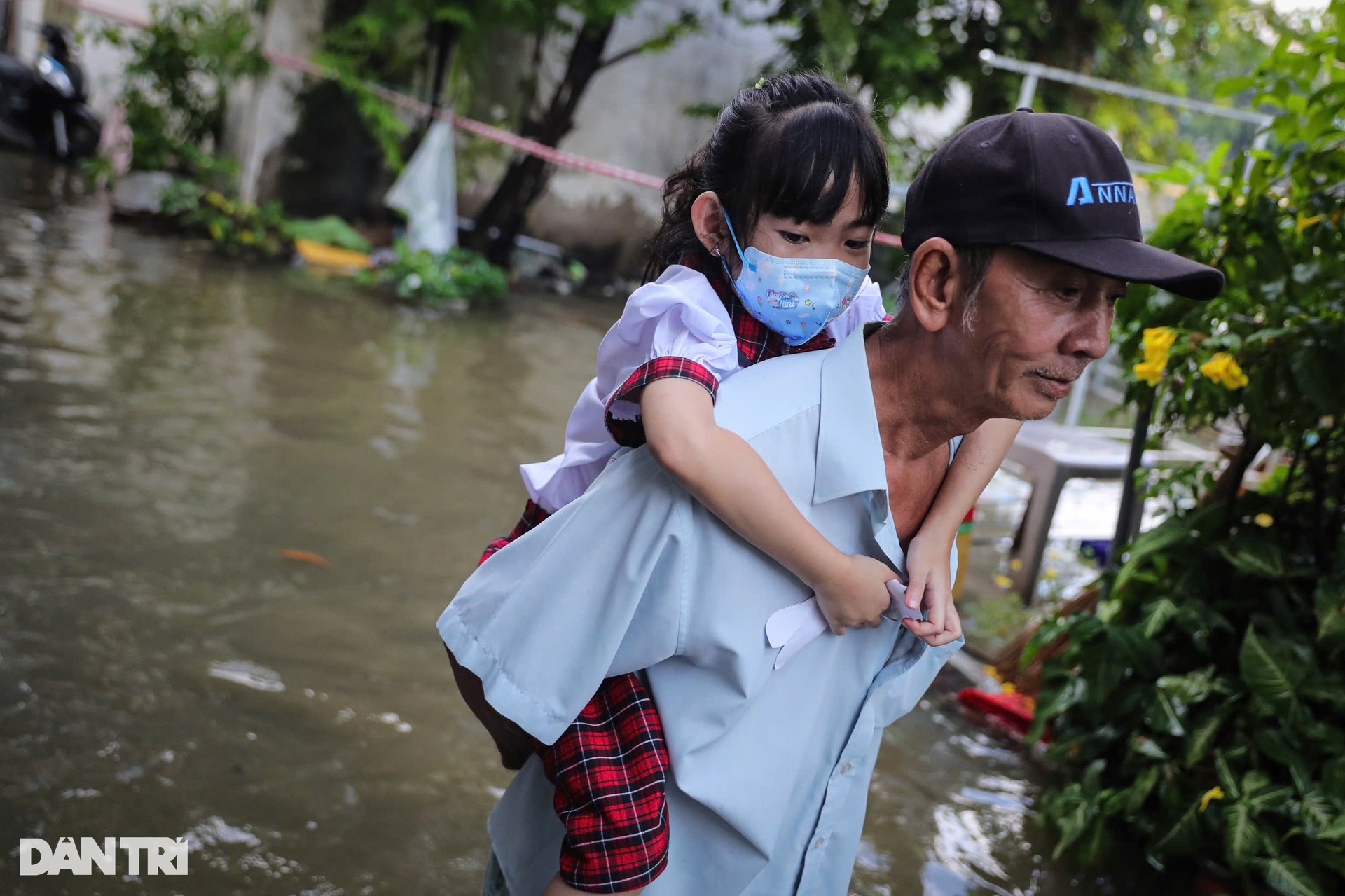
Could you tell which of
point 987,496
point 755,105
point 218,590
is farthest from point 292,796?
point 987,496

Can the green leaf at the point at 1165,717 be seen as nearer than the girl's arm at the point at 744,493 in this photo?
No

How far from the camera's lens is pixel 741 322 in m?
1.75

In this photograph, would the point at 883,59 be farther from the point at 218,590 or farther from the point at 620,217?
the point at 218,590

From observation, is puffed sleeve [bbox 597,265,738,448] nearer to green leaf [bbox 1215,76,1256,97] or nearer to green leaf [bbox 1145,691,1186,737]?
green leaf [bbox 1215,76,1256,97]

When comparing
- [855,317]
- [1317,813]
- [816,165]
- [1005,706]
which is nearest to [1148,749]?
[1317,813]

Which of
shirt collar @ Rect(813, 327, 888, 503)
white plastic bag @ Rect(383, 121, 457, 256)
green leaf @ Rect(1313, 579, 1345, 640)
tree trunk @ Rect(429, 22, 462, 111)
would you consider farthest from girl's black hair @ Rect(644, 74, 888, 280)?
tree trunk @ Rect(429, 22, 462, 111)

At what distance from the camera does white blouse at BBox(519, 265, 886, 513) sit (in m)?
1.56

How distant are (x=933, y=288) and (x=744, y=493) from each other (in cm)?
37

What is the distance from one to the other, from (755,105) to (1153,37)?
35.7 feet

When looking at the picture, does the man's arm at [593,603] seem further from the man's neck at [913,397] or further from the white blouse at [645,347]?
the man's neck at [913,397]

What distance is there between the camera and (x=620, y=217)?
12.8m

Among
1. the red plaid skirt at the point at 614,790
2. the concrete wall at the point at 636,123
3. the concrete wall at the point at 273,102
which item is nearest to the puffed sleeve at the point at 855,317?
the red plaid skirt at the point at 614,790

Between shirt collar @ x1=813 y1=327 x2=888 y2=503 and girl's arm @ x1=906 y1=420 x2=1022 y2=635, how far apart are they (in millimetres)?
138

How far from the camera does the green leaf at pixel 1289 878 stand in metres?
2.57
